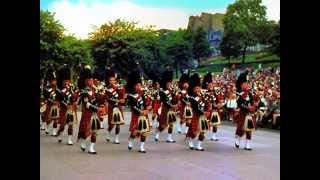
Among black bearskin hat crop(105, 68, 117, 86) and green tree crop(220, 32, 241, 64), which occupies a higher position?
green tree crop(220, 32, 241, 64)

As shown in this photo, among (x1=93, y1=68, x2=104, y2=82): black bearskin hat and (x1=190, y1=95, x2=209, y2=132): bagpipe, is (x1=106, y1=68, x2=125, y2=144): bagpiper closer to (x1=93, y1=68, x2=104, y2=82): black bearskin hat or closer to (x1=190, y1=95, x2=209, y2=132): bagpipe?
(x1=93, y1=68, x2=104, y2=82): black bearskin hat

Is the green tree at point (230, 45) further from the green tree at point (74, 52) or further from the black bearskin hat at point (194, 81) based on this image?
the green tree at point (74, 52)

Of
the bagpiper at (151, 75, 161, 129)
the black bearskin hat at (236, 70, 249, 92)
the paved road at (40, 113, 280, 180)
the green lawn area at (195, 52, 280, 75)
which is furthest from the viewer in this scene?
the bagpiper at (151, 75, 161, 129)

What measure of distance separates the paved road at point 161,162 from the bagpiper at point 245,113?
7 cm

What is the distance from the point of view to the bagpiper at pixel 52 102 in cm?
433

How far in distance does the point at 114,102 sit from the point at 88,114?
0.69 feet

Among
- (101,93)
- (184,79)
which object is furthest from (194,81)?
(101,93)

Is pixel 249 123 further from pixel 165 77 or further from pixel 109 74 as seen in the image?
pixel 109 74

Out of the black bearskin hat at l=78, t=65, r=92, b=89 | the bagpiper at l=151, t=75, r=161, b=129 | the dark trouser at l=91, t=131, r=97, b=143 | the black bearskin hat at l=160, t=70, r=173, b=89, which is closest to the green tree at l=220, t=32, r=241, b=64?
the black bearskin hat at l=160, t=70, r=173, b=89

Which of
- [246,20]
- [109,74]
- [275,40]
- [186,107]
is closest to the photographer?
[275,40]

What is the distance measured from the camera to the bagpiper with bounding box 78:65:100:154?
14.2 feet

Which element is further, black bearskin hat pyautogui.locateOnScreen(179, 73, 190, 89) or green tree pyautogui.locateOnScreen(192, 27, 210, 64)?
black bearskin hat pyautogui.locateOnScreen(179, 73, 190, 89)

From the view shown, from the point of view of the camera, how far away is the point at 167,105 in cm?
499
